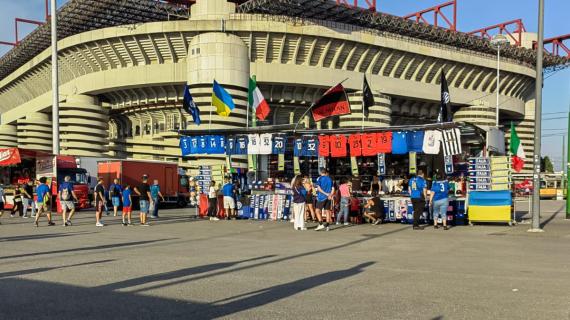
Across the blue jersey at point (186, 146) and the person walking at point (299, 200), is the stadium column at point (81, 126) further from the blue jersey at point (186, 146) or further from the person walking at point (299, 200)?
the person walking at point (299, 200)

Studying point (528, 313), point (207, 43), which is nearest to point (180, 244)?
point (528, 313)

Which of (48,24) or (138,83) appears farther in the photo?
(48,24)

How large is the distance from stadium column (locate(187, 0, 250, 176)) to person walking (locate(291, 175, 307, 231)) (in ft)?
81.4

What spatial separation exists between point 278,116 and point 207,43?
11.0 meters

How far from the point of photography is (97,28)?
167 ft

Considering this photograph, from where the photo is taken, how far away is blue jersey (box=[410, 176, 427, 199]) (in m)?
17.2

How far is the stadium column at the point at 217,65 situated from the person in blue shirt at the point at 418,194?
25599 millimetres

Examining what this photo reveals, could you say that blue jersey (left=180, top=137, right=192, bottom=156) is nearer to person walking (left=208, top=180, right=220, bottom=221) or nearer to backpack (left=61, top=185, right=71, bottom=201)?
person walking (left=208, top=180, right=220, bottom=221)

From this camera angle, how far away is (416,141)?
1970 cm

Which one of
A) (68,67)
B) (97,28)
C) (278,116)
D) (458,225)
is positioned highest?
(97,28)

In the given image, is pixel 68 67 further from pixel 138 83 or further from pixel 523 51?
pixel 523 51

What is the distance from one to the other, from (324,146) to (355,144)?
125cm

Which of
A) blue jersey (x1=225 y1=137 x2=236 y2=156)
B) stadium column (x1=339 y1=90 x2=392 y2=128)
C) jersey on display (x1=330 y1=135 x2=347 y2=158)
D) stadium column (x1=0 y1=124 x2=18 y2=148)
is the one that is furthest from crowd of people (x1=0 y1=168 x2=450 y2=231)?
stadium column (x1=0 y1=124 x2=18 y2=148)

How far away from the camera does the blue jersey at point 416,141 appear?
769 inches
